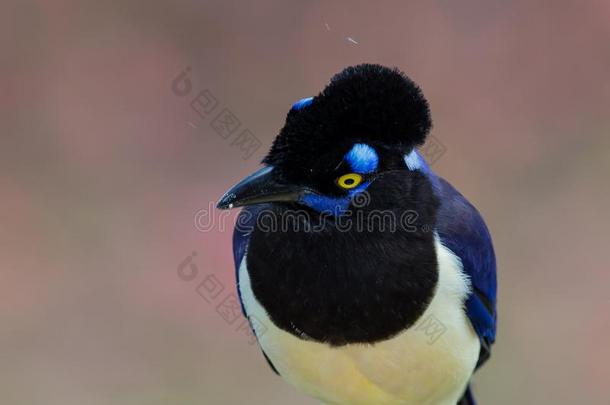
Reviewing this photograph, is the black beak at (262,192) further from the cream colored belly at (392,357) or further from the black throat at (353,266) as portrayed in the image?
the cream colored belly at (392,357)

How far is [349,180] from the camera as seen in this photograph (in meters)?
2.89

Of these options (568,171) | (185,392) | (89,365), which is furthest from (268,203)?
(568,171)

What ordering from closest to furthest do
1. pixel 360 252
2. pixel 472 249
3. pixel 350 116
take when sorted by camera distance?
pixel 350 116 < pixel 360 252 < pixel 472 249

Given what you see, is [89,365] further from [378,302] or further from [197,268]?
[378,302]

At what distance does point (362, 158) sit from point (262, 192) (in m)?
0.27

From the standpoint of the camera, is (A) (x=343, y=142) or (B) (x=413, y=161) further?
(B) (x=413, y=161)

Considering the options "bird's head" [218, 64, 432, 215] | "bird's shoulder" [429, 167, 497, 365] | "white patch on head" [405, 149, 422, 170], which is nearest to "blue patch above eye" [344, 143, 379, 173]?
"bird's head" [218, 64, 432, 215]

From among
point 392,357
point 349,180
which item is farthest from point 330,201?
point 392,357

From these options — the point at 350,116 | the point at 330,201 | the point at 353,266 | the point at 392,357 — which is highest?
the point at 350,116

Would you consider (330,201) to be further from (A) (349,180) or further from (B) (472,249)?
(B) (472,249)

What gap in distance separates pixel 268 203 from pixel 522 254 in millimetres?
3619

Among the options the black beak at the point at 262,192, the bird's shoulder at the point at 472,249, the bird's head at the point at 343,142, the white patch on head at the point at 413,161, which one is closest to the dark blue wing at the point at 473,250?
the bird's shoulder at the point at 472,249

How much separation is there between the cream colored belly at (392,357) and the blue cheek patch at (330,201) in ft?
1.21

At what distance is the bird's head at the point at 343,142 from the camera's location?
2.79 metres
